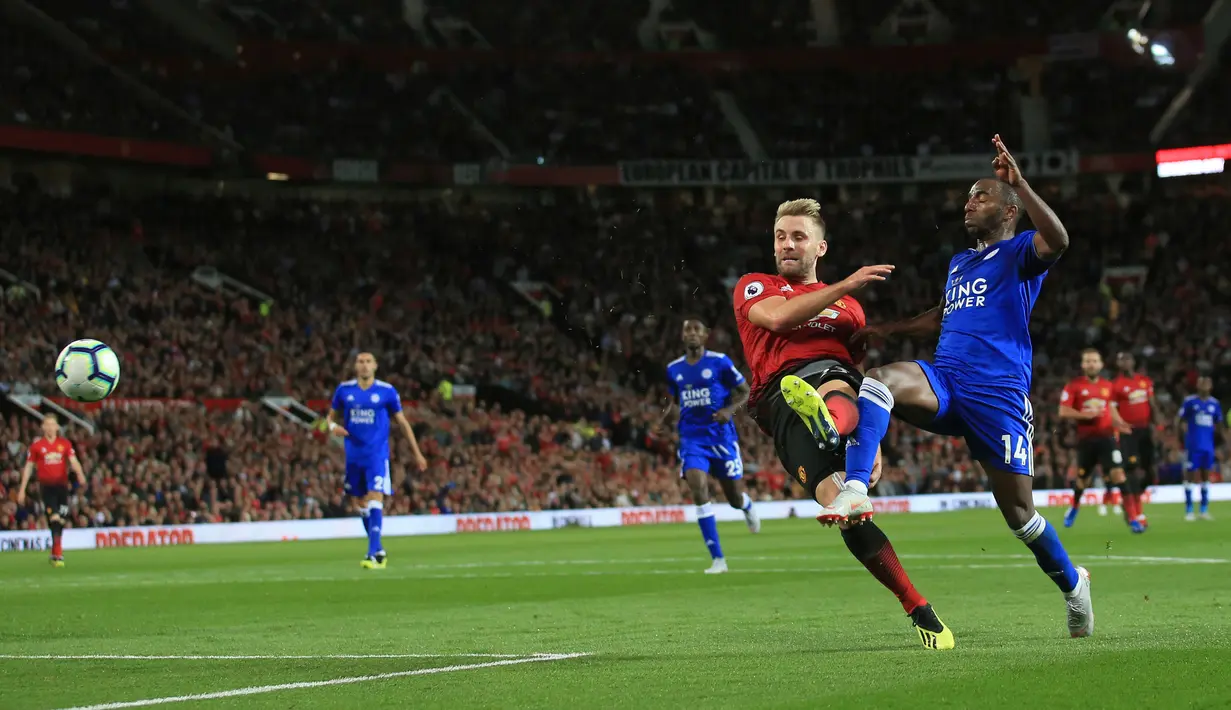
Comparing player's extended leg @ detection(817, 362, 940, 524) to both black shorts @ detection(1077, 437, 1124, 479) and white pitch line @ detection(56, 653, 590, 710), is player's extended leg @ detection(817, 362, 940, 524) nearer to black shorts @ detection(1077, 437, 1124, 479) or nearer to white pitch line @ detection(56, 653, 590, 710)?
white pitch line @ detection(56, 653, 590, 710)

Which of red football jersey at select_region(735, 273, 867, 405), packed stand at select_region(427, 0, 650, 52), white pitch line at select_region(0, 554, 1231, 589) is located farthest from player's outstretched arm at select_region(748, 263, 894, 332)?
packed stand at select_region(427, 0, 650, 52)

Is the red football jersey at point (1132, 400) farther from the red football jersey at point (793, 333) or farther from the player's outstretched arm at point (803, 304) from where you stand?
the player's outstretched arm at point (803, 304)

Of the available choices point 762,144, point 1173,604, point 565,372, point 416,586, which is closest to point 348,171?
point 565,372

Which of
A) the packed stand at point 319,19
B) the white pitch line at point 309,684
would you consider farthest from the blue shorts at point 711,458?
the packed stand at point 319,19

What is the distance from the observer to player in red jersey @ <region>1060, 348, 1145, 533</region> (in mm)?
21344

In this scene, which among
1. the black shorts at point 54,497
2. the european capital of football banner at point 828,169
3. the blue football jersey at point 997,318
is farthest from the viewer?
the european capital of football banner at point 828,169

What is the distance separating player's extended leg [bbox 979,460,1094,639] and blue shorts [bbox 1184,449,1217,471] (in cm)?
2079

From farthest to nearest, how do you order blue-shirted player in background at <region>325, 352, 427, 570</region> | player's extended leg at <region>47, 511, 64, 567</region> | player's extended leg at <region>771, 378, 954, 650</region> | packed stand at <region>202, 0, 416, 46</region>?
packed stand at <region>202, 0, 416, 46</region>, player's extended leg at <region>47, 511, 64, 567</region>, blue-shirted player in background at <region>325, 352, 427, 570</region>, player's extended leg at <region>771, 378, 954, 650</region>

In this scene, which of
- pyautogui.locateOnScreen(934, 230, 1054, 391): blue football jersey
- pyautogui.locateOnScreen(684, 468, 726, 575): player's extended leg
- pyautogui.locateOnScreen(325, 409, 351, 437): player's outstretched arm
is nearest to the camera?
pyautogui.locateOnScreen(934, 230, 1054, 391): blue football jersey

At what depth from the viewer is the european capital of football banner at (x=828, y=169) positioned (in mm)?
45344

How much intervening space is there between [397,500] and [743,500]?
43.7ft

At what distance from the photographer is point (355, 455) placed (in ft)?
61.9

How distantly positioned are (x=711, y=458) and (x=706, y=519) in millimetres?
1180

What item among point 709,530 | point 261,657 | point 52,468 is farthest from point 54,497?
point 261,657
